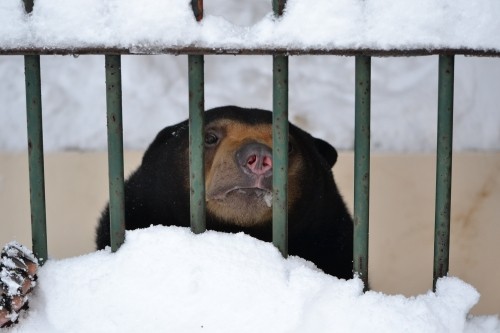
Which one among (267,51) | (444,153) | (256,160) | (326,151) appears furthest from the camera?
(326,151)

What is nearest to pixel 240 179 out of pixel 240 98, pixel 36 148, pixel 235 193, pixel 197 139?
pixel 235 193

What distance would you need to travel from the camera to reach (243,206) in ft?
10.2

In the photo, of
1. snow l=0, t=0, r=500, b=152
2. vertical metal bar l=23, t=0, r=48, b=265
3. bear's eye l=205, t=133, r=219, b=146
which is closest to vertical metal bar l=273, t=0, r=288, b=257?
vertical metal bar l=23, t=0, r=48, b=265

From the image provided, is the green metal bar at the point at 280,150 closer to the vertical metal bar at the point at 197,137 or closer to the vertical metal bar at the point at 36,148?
the vertical metal bar at the point at 197,137

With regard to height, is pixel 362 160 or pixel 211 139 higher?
pixel 362 160

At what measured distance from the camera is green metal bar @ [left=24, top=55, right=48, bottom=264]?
7.09 feet

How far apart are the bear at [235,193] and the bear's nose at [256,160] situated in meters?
0.02

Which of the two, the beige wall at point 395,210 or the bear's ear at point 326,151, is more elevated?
the bear's ear at point 326,151

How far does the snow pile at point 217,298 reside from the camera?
79.8 inches

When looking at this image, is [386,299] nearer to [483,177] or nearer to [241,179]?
[241,179]

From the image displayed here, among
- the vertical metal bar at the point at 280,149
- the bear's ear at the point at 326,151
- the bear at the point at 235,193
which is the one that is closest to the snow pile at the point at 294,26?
the vertical metal bar at the point at 280,149

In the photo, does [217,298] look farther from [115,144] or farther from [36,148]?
[36,148]

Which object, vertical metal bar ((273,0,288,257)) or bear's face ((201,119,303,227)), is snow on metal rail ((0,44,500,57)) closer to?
vertical metal bar ((273,0,288,257))

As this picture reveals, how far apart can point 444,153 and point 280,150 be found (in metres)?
0.40
